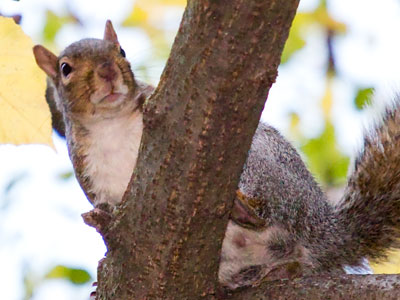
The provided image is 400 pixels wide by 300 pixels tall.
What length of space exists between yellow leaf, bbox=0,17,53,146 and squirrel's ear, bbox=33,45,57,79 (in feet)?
1.81

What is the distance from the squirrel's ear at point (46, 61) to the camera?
271 centimetres

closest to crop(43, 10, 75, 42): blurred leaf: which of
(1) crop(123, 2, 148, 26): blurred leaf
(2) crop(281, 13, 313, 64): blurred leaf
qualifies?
(1) crop(123, 2, 148, 26): blurred leaf

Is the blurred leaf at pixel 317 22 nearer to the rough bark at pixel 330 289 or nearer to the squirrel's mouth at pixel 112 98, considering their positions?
the squirrel's mouth at pixel 112 98

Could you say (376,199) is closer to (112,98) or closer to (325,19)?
(112,98)

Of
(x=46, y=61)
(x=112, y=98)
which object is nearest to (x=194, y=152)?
(x=112, y=98)

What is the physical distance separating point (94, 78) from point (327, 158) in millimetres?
1896

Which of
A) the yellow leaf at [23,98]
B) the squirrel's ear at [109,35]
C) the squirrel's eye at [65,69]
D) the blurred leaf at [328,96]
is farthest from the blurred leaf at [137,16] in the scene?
the yellow leaf at [23,98]

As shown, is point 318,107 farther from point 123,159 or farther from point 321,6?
point 123,159

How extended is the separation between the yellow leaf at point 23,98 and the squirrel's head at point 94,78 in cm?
32

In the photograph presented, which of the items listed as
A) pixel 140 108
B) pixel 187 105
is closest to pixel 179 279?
pixel 187 105

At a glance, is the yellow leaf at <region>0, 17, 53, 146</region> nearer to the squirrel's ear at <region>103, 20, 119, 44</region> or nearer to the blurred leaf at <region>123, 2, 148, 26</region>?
the squirrel's ear at <region>103, 20, 119, 44</region>

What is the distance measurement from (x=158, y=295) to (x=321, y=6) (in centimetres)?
311

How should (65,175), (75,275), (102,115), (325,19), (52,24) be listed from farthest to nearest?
(325,19)
(65,175)
(52,24)
(75,275)
(102,115)

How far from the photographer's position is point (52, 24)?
4.20 meters
